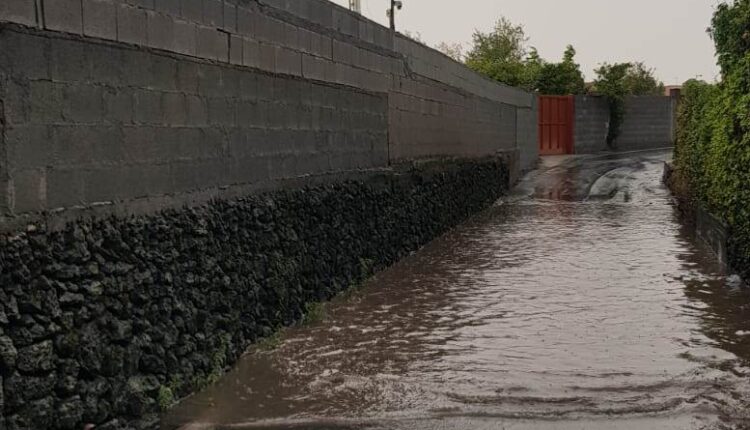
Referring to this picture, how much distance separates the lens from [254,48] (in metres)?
6.92

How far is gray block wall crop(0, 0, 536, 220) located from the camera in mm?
4160

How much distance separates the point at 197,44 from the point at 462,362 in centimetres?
310

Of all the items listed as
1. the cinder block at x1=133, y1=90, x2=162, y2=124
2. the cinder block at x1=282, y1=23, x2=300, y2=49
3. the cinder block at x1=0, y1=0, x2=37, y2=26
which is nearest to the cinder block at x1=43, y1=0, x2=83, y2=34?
the cinder block at x1=0, y1=0, x2=37, y2=26

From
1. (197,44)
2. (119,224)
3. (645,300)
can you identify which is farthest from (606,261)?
(119,224)

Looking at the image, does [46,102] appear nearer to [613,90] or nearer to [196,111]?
[196,111]

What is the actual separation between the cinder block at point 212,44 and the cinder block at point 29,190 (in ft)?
6.89

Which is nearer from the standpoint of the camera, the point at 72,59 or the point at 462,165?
the point at 72,59

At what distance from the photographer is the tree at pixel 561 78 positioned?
1298 inches

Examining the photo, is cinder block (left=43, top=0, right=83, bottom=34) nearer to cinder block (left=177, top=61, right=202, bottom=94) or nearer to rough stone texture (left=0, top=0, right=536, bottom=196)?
rough stone texture (left=0, top=0, right=536, bottom=196)

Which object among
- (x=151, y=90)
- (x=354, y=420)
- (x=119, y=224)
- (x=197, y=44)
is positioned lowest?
(x=354, y=420)

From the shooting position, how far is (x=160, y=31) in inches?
213

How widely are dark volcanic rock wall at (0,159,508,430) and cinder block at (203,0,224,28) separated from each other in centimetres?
136

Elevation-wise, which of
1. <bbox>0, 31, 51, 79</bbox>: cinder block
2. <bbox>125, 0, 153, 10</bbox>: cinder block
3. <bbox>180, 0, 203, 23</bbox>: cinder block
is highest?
<bbox>180, 0, 203, 23</bbox>: cinder block

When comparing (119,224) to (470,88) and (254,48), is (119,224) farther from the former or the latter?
(470,88)
